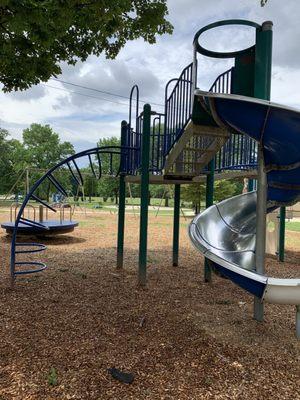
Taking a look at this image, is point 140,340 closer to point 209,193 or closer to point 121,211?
point 209,193

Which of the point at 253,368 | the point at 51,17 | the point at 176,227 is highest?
the point at 51,17

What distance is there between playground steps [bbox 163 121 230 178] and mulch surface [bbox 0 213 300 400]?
2.02 metres

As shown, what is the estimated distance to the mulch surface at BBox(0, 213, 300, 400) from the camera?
2846mm

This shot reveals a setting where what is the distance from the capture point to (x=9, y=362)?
125 inches

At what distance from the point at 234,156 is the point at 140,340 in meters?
4.95

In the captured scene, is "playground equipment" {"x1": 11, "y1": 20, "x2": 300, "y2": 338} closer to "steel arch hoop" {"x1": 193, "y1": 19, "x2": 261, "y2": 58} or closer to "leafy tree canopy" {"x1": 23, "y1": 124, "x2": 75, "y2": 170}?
"steel arch hoop" {"x1": 193, "y1": 19, "x2": 261, "y2": 58}

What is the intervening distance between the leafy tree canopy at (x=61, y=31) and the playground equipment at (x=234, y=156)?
1.24m

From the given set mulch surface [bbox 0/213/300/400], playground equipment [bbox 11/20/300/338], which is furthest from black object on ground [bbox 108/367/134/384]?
playground equipment [bbox 11/20/300/338]

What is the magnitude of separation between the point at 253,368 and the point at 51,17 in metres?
4.43

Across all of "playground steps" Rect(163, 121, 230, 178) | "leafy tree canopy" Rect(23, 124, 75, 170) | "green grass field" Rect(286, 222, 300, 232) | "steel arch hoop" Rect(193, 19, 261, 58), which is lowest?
"green grass field" Rect(286, 222, 300, 232)

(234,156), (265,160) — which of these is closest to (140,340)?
(265,160)

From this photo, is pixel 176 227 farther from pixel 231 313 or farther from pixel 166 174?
pixel 231 313

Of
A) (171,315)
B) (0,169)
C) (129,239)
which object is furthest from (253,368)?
(0,169)

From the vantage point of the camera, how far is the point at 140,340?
375 cm
